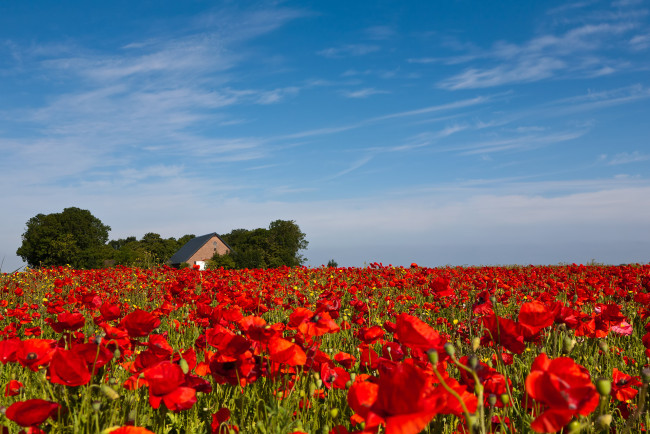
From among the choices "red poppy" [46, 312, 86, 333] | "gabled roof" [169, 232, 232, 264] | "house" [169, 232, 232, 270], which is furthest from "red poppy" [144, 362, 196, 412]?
"gabled roof" [169, 232, 232, 264]

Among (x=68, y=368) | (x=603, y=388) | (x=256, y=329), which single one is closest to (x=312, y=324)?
(x=256, y=329)

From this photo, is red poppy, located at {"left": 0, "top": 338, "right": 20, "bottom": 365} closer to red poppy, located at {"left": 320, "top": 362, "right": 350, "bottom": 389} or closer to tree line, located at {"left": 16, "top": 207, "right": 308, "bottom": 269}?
red poppy, located at {"left": 320, "top": 362, "right": 350, "bottom": 389}

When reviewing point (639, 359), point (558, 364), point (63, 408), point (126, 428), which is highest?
point (558, 364)

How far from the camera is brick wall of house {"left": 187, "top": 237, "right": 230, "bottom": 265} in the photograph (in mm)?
69625

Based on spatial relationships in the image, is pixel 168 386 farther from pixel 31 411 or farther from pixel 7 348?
pixel 7 348

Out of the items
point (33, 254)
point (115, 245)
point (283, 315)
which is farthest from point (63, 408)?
point (115, 245)

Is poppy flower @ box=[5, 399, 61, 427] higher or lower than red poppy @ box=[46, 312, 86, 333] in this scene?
lower

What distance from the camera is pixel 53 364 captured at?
1.42 metres

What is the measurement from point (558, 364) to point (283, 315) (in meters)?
5.56

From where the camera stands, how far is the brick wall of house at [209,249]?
69625mm

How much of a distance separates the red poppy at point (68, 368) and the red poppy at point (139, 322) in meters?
0.33

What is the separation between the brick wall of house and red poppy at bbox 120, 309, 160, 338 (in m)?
68.9

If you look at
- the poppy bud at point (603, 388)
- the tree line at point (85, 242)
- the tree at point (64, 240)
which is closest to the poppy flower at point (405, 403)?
the poppy bud at point (603, 388)

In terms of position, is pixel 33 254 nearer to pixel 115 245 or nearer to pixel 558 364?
pixel 115 245
